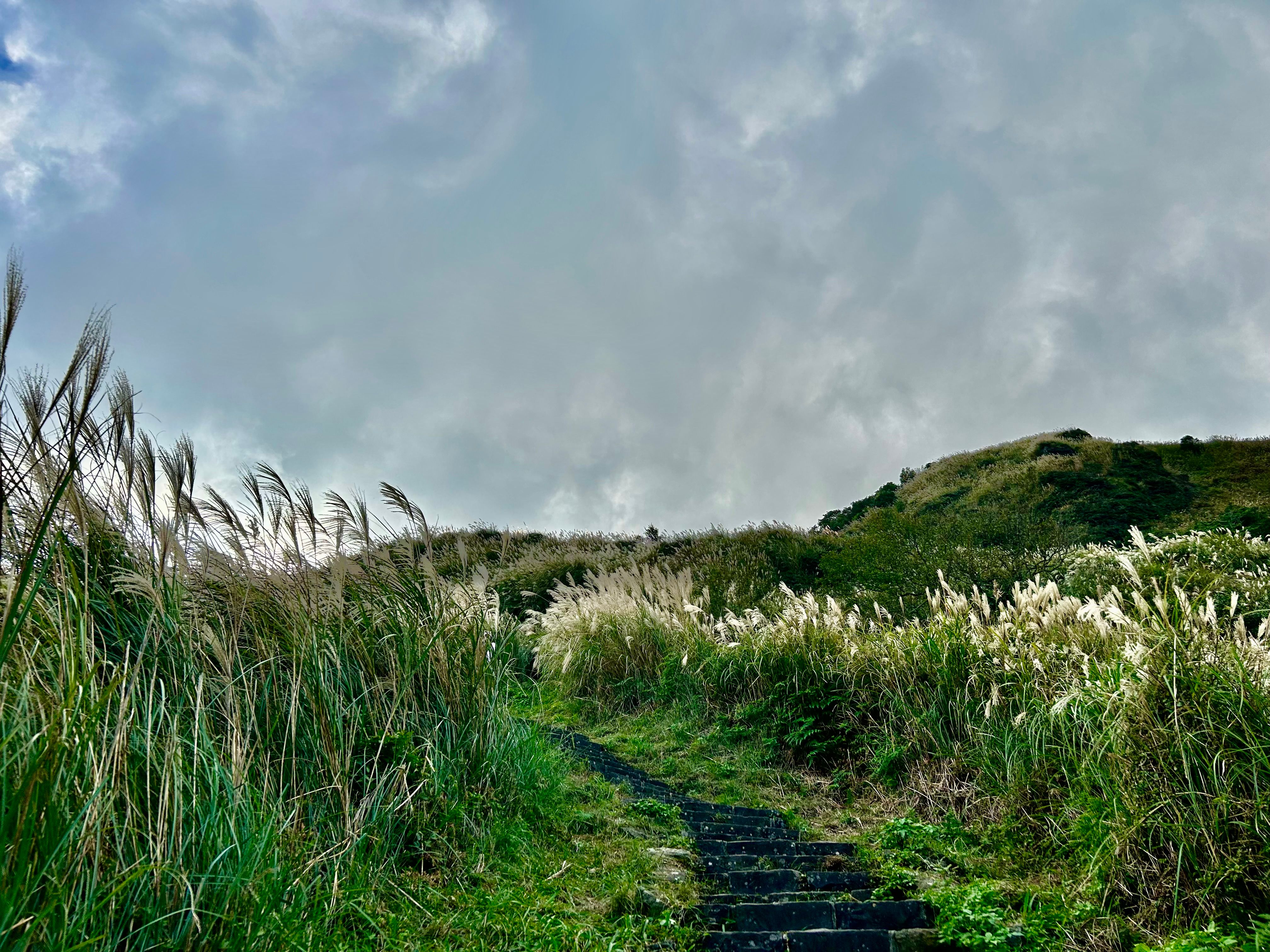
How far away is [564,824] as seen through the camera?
182 inches

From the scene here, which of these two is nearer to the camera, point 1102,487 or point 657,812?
point 657,812

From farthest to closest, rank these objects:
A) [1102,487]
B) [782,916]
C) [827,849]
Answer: [1102,487], [827,849], [782,916]

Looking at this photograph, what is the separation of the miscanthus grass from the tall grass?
3064 mm

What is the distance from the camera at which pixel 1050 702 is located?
16.2ft

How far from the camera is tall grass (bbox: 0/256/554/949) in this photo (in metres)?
2.03

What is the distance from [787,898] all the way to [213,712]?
3043 mm

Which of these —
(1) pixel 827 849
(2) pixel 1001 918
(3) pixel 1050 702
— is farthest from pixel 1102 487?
(2) pixel 1001 918

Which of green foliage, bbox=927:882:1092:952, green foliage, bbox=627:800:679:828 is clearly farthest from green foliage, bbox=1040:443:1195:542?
green foliage, bbox=927:882:1092:952

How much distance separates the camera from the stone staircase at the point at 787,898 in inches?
133

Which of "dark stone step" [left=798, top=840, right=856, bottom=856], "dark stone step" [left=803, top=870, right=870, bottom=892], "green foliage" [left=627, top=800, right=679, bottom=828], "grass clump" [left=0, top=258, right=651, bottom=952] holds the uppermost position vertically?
"grass clump" [left=0, top=258, right=651, bottom=952]

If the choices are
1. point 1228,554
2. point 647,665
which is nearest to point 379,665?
point 647,665

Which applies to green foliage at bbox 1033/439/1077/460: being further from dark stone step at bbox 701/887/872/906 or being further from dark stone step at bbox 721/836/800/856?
dark stone step at bbox 701/887/872/906

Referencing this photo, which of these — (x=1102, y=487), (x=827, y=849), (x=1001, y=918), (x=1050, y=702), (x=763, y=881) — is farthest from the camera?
(x=1102, y=487)

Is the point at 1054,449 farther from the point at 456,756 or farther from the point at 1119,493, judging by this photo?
the point at 456,756
